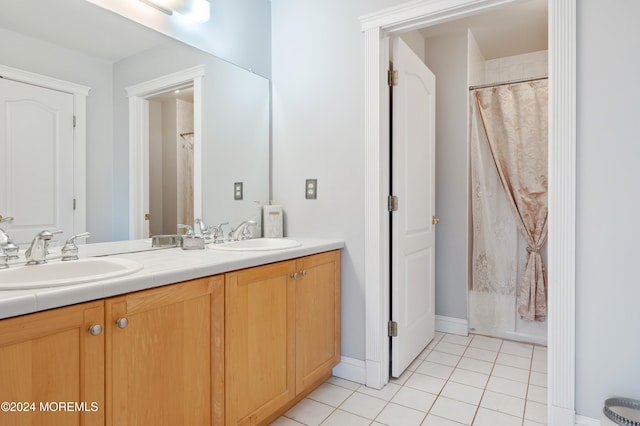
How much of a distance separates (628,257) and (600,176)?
0.35m

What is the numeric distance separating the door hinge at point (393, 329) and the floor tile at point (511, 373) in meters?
0.68

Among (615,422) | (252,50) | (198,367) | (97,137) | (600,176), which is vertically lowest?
(615,422)

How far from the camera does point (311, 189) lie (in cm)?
230

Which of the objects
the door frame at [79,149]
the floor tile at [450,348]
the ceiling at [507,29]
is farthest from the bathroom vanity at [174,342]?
the ceiling at [507,29]

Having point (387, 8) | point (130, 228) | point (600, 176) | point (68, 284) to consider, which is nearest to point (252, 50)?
point (387, 8)

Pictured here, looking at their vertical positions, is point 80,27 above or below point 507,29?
below

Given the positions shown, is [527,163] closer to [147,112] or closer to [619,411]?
[619,411]

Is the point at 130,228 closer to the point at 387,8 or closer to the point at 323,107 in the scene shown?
the point at 323,107

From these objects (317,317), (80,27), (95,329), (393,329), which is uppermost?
(80,27)

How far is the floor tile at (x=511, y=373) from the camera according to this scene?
86.5 inches

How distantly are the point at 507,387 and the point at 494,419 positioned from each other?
1.29 feet

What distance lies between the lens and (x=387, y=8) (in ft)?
6.62

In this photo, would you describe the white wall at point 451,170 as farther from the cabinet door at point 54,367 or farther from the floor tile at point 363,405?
the cabinet door at point 54,367

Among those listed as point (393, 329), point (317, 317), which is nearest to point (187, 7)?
point (317, 317)
